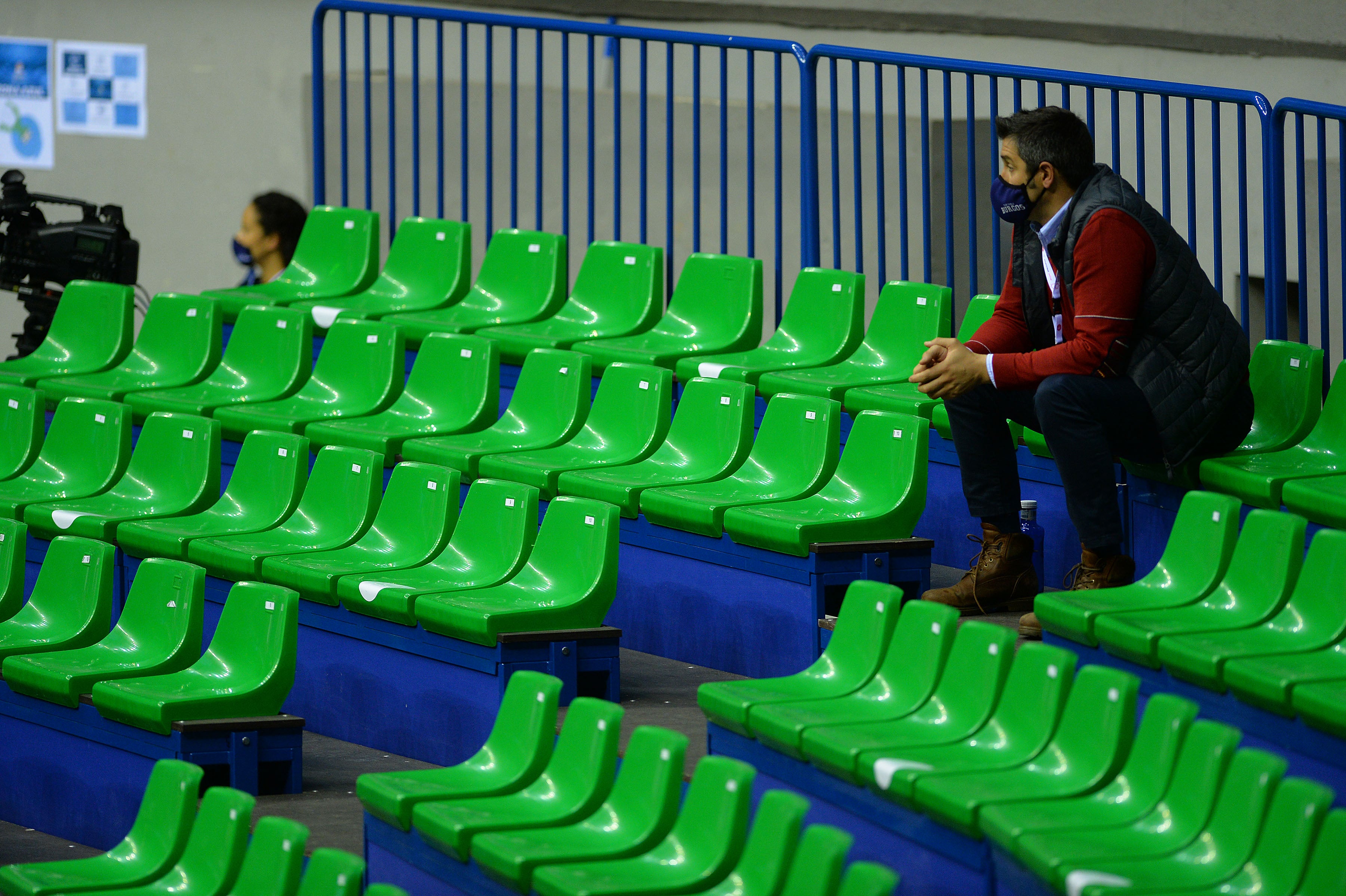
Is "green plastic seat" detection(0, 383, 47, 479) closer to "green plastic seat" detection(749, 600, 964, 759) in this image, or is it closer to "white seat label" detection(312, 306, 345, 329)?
"white seat label" detection(312, 306, 345, 329)

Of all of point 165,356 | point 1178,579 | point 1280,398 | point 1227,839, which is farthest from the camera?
point 165,356

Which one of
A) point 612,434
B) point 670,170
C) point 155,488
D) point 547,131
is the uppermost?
point 547,131

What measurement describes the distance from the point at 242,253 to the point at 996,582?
10.9ft

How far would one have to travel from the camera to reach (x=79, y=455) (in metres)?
5.26

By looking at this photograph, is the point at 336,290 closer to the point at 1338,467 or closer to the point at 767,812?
the point at 1338,467

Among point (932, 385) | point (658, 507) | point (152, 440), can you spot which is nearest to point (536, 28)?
point (152, 440)

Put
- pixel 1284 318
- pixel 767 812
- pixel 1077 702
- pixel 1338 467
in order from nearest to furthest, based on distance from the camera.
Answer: pixel 767 812 < pixel 1077 702 < pixel 1338 467 < pixel 1284 318

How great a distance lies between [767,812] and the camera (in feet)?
8.82

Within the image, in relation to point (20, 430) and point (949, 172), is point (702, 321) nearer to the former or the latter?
point (949, 172)

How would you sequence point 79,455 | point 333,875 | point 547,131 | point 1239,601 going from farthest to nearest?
point 547,131
point 79,455
point 1239,601
point 333,875

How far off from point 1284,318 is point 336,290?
9.76ft

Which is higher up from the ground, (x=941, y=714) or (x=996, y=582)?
(x=996, y=582)

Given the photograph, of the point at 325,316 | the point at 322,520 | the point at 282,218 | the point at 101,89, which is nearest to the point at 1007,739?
the point at 322,520

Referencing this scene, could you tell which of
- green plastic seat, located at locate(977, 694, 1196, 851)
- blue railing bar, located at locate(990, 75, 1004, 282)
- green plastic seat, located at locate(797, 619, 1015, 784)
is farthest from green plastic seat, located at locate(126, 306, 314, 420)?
green plastic seat, located at locate(977, 694, 1196, 851)
